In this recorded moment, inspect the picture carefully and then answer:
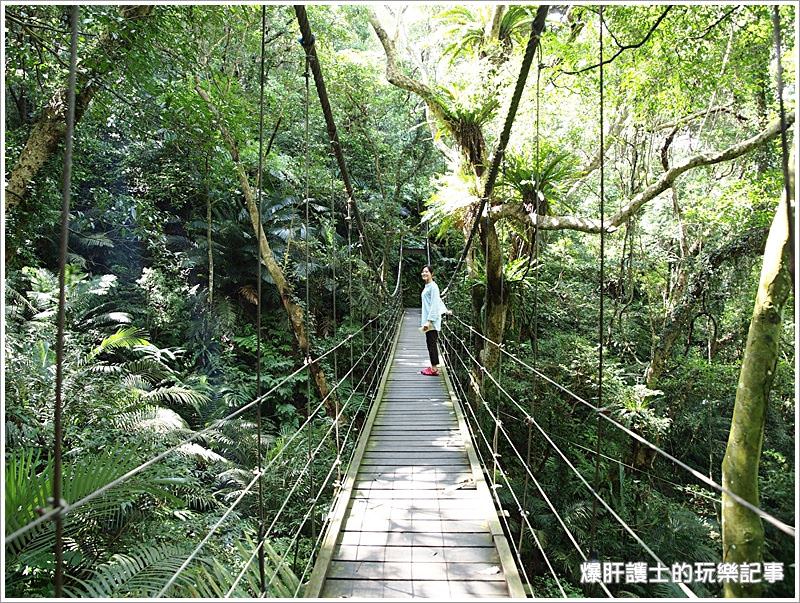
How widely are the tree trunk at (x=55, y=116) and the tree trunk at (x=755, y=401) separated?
3204 millimetres

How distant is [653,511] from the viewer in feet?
13.9

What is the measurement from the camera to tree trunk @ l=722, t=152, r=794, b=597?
6.70ft

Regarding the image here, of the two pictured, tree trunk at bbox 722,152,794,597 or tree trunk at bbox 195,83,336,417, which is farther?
tree trunk at bbox 195,83,336,417

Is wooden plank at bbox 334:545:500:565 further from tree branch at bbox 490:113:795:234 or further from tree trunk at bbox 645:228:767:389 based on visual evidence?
tree trunk at bbox 645:228:767:389

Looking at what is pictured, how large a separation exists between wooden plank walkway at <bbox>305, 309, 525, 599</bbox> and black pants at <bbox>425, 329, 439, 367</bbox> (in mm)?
1038

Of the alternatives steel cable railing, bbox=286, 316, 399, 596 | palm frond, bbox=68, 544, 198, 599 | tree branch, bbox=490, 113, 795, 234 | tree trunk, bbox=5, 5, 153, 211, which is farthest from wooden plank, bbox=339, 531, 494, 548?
tree trunk, bbox=5, 5, 153, 211

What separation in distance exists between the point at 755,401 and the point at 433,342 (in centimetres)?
261

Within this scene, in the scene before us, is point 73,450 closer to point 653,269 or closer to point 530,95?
point 530,95

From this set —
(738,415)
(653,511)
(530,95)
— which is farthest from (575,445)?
(530,95)

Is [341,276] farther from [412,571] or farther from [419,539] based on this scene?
[412,571]

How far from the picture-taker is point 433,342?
448 cm

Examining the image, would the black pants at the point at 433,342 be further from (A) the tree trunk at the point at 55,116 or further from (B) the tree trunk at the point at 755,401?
(A) the tree trunk at the point at 55,116

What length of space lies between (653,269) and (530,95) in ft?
9.83

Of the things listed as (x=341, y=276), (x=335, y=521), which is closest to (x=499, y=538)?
(x=335, y=521)
